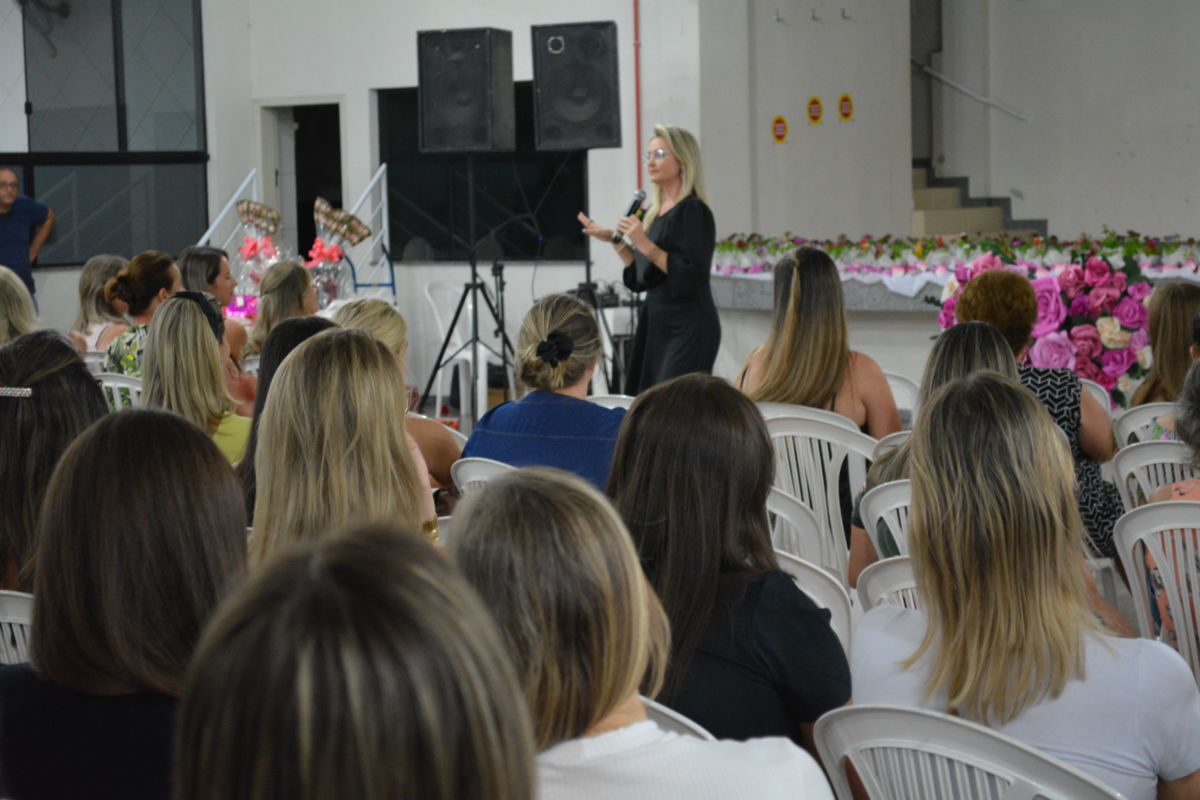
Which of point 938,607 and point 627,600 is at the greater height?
point 627,600

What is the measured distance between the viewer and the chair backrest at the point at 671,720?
5.16 ft

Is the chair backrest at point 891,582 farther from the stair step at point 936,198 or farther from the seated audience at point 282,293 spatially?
the stair step at point 936,198

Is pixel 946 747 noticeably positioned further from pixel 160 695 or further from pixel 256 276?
pixel 256 276

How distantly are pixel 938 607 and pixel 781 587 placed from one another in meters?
0.21

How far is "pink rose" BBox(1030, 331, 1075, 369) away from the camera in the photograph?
4.38 meters

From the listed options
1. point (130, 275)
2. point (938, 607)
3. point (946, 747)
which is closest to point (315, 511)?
point (938, 607)

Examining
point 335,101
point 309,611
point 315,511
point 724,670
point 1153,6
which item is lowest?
point 724,670

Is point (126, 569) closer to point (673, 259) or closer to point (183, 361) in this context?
point (183, 361)

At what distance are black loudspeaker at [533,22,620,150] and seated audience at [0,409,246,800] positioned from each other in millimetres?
6674

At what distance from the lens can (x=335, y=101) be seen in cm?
1051

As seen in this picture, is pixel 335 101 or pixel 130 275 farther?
pixel 335 101

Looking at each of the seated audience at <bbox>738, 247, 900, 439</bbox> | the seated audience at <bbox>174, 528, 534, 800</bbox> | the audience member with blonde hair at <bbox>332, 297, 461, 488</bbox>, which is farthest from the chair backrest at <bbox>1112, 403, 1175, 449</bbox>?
the seated audience at <bbox>174, 528, 534, 800</bbox>

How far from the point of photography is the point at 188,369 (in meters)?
3.63

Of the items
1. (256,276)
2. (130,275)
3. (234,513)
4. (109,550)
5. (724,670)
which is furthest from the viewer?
(256,276)
